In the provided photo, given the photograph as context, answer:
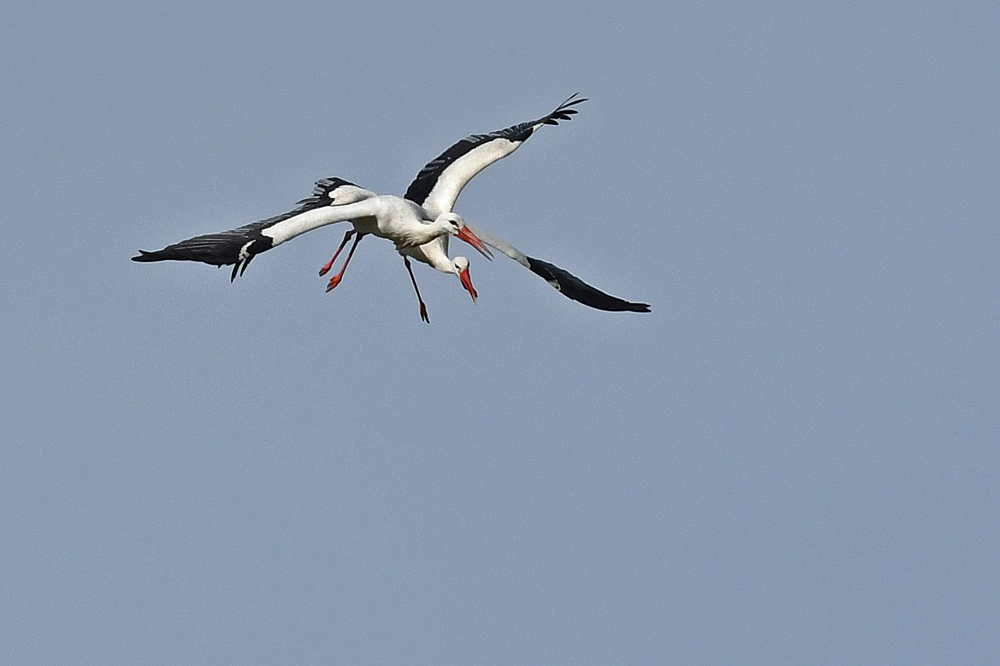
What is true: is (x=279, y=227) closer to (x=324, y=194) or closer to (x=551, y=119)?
(x=324, y=194)

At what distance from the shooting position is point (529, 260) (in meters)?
32.1

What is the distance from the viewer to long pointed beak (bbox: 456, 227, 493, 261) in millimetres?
31156

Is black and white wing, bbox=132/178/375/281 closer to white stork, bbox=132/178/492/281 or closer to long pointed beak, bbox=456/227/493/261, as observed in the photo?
white stork, bbox=132/178/492/281

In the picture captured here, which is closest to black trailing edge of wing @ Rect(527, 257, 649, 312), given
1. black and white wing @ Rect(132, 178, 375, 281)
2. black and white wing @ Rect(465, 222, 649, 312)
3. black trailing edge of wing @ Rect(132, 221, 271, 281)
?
black and white wing @ Rect(465, 222, 649, 312)

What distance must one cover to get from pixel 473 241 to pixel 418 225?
2.75 ft

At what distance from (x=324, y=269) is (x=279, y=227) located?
167 inches

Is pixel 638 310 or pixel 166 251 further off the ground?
pixel 638 310

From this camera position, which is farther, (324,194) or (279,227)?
(324,194)

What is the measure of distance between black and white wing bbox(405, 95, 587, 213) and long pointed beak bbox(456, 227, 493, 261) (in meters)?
2.12

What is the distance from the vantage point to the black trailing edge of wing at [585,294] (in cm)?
3241

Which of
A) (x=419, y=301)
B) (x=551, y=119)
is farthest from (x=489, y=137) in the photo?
(x=419, y=301)

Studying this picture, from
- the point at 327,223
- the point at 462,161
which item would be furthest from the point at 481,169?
the point at 327,223

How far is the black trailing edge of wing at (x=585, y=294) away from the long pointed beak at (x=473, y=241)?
47.0 inches

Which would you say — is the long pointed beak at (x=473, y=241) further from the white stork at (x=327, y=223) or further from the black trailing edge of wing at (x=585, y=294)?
the black trailing edge of wing at (x=585, y=294)
